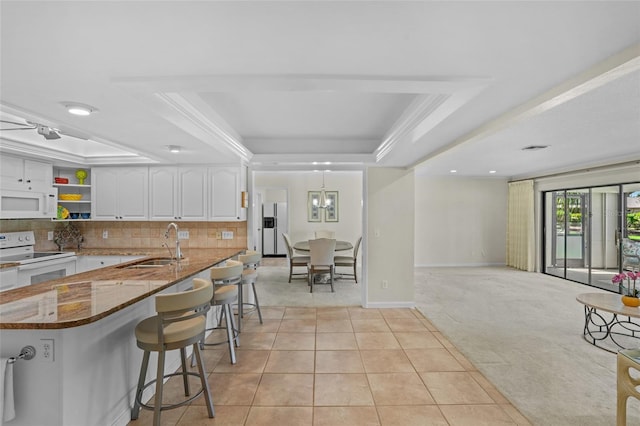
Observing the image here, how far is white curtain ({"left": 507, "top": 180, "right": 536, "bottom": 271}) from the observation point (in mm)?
7203

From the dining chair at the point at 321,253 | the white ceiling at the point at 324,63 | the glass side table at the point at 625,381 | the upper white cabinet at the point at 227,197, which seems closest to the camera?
the white ceiling at the point at 324,63

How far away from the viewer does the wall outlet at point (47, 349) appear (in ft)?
5.39

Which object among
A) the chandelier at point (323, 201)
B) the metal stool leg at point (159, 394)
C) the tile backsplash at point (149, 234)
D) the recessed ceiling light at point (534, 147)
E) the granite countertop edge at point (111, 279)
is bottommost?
the metal stool leg at point (159, 394)

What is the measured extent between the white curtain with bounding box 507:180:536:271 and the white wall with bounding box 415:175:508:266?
279 millimetres

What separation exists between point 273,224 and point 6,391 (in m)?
7.69

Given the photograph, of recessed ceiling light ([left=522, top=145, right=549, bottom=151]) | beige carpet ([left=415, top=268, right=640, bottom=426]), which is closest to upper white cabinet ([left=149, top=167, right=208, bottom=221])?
beige carpet ([left=415, top=268, right=640, bottom=426])

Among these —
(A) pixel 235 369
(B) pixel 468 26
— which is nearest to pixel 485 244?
(A) pixel 235 369

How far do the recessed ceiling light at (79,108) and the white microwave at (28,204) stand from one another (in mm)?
2374

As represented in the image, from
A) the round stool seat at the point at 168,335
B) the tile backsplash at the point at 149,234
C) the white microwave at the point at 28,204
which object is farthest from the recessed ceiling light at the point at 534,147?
the white microwave at the point at 28,204

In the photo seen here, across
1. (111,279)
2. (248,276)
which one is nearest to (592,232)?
(248,276)

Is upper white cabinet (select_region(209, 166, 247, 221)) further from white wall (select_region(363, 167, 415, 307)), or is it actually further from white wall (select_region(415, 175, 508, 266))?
white wall (select_region(415, 175, 508, 266))

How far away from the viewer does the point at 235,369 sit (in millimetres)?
2807

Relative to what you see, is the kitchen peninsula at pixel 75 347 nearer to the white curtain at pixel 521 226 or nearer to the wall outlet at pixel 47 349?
the wall outlet at pixel 47 349

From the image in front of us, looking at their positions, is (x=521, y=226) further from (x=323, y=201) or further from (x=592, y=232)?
(x=323, y=201)
